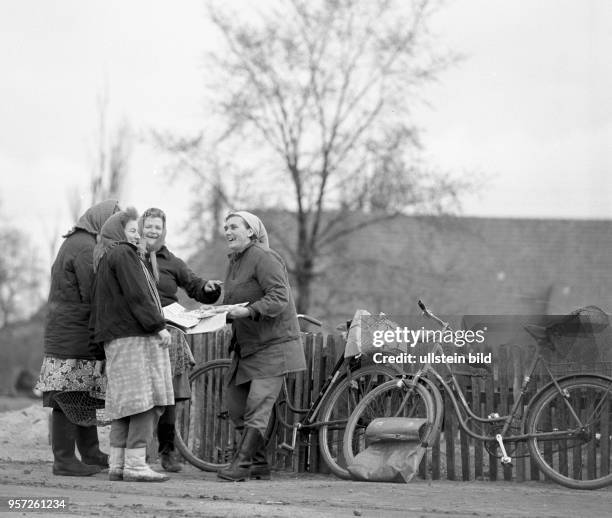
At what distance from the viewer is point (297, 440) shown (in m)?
8.08

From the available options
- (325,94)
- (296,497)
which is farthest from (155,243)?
(325,94)

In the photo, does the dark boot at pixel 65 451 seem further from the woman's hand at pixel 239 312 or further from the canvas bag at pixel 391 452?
the canvas bag at pixel 391 452

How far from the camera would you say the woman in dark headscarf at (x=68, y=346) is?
7496 millimetres

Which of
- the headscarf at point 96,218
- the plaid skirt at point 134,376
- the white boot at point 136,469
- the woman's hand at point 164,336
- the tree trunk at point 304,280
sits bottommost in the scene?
the white boot at point 136,469

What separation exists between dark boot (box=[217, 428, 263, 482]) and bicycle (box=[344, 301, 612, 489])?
2.17 ft

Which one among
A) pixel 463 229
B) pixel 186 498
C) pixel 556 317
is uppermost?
pixel 463 229

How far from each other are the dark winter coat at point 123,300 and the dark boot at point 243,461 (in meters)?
0.96

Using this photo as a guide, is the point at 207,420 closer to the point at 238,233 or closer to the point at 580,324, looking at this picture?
the point at 238,233

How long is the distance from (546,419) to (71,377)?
10.4 feet

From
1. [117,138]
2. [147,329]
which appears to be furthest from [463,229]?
[147,329]

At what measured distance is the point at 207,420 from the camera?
8.55 m

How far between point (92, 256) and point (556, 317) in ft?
10.3

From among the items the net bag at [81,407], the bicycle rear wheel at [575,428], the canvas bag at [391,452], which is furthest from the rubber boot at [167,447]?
the bicycle rear wheel at [575,428]

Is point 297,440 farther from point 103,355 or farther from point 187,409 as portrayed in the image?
point 103,355
